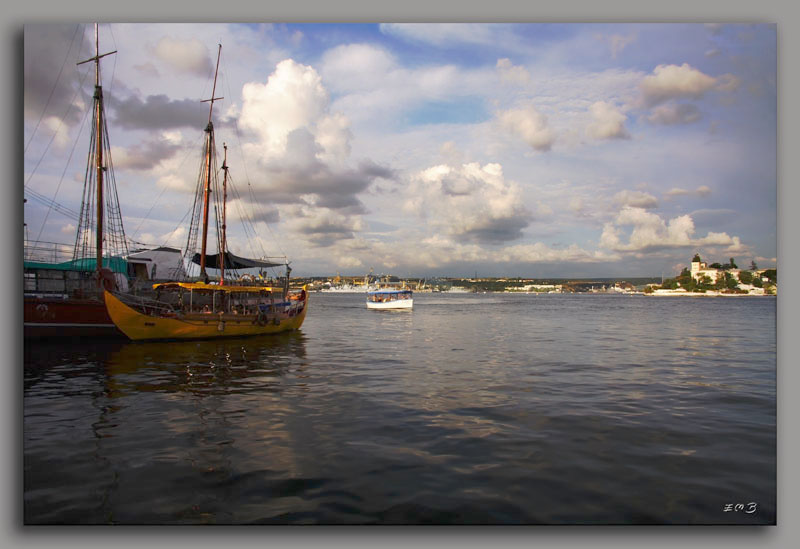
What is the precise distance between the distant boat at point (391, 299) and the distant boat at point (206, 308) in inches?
1402

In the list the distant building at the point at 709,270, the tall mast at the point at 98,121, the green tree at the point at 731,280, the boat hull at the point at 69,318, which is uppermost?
the tall mast at the point at 98,121

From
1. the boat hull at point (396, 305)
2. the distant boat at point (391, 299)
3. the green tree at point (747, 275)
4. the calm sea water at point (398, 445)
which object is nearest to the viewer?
the calm sea water at point (398, 445)

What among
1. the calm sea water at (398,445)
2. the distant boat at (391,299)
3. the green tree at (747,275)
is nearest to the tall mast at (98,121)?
the calm sea water at (398,445)

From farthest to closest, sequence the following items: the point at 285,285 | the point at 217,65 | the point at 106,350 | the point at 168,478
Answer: the point at 285,285 → the point at 106,350 → the point at 217,65 → the point at 168,478

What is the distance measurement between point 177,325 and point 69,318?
4.45 meters

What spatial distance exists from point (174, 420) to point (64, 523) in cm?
338

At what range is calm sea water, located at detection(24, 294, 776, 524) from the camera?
492 centimetres

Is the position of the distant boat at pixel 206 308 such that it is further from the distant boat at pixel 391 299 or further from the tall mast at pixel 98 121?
the distant boat at pixel 391 299

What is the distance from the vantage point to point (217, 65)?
7.53 meters

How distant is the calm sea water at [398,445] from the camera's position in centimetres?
492

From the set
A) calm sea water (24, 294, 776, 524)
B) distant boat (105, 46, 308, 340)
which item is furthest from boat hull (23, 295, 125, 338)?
calm sea water (24, 294, 776, 524)

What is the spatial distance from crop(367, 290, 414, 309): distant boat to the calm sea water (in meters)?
51.1
